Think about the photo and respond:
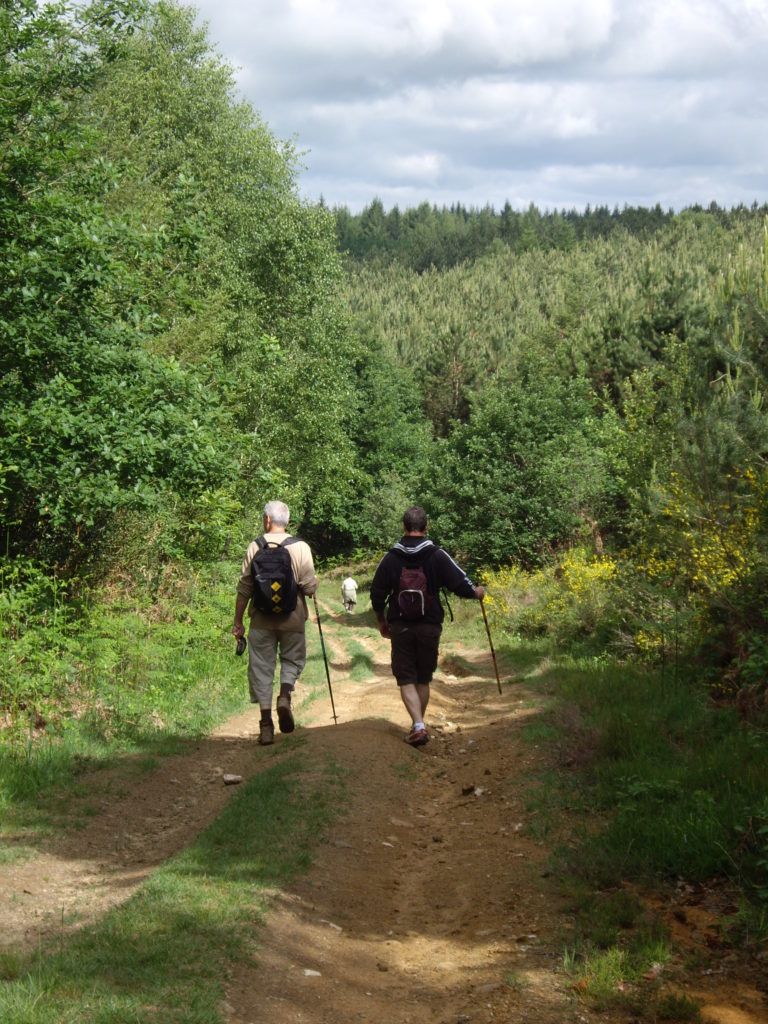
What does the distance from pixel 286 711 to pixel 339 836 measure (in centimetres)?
313

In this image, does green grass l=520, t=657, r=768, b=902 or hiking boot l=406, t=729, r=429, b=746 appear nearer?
green grass l=520, t=657, r=768, b=902

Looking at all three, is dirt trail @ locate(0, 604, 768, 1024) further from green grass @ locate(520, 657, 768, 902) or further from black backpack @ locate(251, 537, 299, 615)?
black backpack @ locate(251, 537, 299, 615)

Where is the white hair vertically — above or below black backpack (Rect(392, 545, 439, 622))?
above

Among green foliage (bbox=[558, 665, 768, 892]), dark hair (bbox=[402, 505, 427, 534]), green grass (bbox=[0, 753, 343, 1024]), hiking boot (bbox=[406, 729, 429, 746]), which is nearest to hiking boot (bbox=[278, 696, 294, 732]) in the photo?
hiking boot (bbox=[406, 729, 429, 746])

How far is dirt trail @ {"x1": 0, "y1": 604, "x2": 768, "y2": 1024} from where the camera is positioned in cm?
436

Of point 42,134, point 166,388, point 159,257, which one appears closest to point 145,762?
point 166,388

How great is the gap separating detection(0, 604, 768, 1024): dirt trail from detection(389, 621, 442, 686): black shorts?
2.18 feet

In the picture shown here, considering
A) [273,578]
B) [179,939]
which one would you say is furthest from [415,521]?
[179,939]

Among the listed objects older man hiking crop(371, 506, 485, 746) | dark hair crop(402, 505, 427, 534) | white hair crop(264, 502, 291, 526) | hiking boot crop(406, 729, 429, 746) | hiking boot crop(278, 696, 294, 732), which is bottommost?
hiking boot crop(406, 729, 429, 746)

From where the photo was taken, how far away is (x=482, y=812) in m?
7.56

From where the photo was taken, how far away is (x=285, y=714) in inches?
382

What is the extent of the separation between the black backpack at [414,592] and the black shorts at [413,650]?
0.12 metres

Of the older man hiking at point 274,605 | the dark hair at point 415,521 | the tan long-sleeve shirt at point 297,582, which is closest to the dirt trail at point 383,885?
the older man hiking at point 274,605

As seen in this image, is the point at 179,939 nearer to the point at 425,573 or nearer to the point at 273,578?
the point at 273,578
